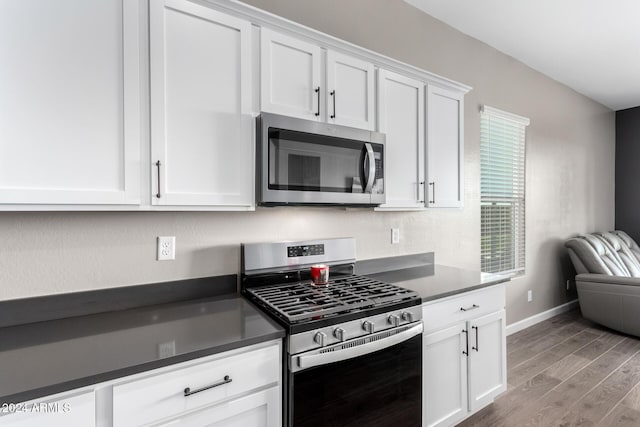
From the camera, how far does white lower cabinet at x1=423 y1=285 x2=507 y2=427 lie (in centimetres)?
183

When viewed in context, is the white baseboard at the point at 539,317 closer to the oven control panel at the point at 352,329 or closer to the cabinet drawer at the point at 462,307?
the cabinet drawer at the point at 462,307

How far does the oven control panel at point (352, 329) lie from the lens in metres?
1.29

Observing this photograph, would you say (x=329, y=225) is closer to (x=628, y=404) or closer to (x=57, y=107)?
(x=57, y=107)

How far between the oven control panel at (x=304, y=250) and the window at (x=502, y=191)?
6.51 feet

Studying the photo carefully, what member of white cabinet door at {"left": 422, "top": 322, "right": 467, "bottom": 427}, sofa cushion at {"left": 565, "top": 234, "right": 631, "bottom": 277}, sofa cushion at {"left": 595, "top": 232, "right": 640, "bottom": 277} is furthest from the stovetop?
sofa cushion at {"left": 595, "top": 232, "right": 640, "bottom": 277}

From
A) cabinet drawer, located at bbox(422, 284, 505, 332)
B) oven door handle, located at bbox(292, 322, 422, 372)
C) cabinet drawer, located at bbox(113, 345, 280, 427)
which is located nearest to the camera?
cabinet drawer, located at bbox(113, 345, 280, 427)

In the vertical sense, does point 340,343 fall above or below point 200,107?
below

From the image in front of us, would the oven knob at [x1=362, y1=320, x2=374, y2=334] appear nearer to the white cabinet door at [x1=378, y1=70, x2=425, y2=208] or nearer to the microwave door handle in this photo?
the microwave door handle

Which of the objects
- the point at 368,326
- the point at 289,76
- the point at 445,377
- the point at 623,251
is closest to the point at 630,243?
the point at 623,251

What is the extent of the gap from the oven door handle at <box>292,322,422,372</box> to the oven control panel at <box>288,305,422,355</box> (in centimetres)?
3

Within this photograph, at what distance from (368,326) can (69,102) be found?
55.5 inches

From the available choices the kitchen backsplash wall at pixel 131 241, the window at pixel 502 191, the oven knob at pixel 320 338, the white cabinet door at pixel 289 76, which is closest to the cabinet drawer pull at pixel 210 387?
the oven knob at pixel 320 338

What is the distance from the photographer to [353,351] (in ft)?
4.60

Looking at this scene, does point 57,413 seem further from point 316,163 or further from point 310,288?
point 316,163
